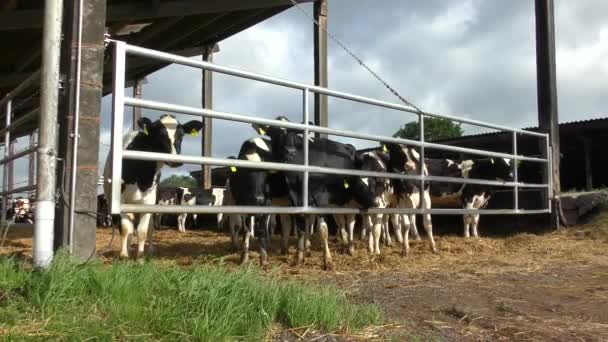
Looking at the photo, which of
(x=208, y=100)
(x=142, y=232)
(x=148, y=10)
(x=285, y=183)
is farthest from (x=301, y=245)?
(x=208, y=100)

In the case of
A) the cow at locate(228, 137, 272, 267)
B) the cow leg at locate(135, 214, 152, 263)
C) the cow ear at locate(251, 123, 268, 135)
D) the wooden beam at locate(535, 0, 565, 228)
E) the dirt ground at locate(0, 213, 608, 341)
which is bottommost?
the dirt ground at locate(0, 213, 608, 341)

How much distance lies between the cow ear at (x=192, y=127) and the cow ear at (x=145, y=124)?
0.45 metres

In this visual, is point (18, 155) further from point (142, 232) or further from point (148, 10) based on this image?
point (148, 10)

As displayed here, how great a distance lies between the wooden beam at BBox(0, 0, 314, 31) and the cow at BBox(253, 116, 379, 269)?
19.1 ft

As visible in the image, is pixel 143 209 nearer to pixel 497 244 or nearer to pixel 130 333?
pixel 130 333

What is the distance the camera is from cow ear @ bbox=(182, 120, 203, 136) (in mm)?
7609

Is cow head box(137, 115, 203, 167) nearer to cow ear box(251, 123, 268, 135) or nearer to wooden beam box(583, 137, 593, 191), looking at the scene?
cow ear box(251, 123, 268, 135)

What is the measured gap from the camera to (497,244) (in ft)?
33.1

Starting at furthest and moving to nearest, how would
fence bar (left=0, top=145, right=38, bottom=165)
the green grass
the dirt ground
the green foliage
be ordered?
the green foliage
fence bar (left=0, top=145, right=38, bottom=165)
the dirt ground
the green grass

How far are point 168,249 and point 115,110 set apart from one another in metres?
4.76

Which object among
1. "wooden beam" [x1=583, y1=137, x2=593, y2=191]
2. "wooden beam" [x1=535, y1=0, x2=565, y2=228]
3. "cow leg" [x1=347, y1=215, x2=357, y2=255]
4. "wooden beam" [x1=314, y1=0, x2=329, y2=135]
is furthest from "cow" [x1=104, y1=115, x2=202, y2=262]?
"wooden beam" [x1=583, y1=137, x2=593, y2=191]

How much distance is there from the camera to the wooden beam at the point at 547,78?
453 inches

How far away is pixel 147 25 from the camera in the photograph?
15641 millimetres

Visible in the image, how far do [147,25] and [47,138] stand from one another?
38.9ft
